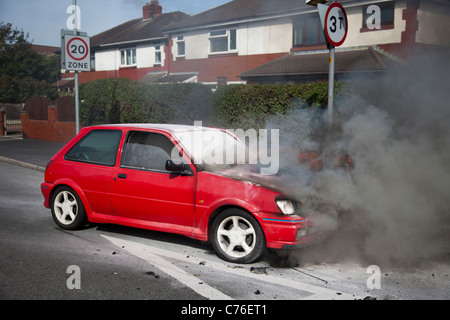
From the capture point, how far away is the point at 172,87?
11500 mm

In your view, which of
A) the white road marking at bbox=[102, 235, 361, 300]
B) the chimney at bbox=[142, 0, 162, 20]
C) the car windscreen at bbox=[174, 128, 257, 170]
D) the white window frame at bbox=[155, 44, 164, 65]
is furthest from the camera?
the chimney at bbox=[142, 0, 162, 20]

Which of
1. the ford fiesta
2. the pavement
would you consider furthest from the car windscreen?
the pavement

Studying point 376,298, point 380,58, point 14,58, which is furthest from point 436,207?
point 14,58

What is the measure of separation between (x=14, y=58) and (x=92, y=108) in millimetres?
26018

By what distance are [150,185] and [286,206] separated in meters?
1.52

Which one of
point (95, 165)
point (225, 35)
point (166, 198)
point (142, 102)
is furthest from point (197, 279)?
point (225, 35)

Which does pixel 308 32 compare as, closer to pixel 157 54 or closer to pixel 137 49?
pixel 157 54

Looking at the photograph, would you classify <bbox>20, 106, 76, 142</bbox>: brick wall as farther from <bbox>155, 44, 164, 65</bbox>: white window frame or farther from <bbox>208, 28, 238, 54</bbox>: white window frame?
<bbox>155, 44, 164, 65</bbox>: white window frame

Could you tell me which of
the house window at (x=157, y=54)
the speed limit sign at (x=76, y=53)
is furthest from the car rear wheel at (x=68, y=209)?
the house window at (x=157, y=54)

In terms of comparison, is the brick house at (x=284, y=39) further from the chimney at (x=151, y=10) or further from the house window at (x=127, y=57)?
the chimney at (x=151, y=10)

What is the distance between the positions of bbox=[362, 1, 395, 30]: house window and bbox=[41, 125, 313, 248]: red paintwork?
11.8 meters

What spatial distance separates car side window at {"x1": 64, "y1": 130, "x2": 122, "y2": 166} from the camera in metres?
5.08

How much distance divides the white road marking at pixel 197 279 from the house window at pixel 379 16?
1254 centimetres
